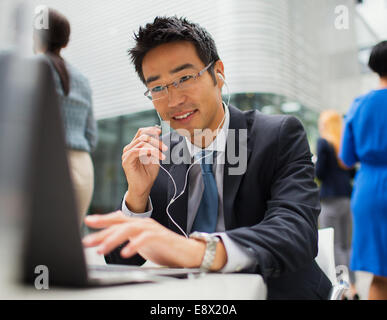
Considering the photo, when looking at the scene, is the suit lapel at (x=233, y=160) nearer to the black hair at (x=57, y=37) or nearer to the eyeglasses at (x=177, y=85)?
the eyeglasses at (x=177, y=85)

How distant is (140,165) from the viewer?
887 millimetres

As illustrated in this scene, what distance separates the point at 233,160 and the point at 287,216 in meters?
0.23

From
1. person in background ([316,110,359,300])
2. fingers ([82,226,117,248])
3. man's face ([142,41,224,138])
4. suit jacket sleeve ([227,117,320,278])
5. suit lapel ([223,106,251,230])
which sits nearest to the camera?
fingers ([82,226,117,248])

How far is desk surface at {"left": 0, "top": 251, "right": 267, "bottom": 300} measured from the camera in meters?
0.41

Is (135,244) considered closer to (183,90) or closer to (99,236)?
(99,236)

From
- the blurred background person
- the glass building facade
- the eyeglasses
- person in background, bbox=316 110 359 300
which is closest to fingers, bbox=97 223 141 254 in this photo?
the glass building facade

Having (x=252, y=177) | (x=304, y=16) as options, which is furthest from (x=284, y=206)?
(x=304, y=16)

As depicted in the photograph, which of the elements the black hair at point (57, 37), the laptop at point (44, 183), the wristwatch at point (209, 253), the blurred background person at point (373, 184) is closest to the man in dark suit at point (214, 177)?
the wristwatch at point (209, 253)

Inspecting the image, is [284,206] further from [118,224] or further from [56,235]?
[56,235]

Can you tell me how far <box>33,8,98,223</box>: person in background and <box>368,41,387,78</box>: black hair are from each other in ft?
4.83

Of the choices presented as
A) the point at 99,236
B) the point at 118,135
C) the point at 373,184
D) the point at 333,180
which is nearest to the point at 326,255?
the point at 99,236

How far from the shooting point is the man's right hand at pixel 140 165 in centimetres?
83

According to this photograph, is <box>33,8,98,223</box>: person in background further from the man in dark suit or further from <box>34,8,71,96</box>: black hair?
the man in dark suit

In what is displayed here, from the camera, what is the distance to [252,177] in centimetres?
82
